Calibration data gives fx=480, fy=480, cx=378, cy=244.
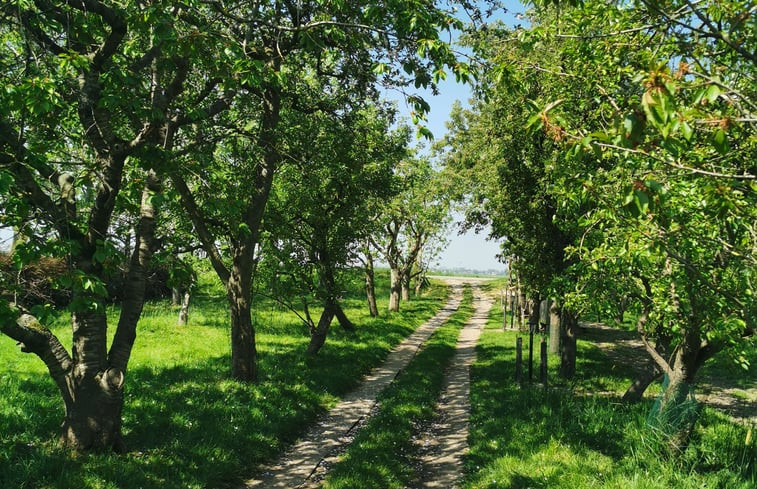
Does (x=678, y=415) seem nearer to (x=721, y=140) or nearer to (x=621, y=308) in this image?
(x=621, y=308)

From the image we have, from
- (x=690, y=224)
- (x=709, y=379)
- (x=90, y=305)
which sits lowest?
(x=709, y=379)

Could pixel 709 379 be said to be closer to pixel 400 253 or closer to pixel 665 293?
pixel 665 293

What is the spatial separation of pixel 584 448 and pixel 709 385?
12.3m

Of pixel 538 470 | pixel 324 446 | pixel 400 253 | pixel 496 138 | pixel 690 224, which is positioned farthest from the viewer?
pixel 400 253

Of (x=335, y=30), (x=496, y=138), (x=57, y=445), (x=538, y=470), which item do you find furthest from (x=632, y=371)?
(x=57, y=445)

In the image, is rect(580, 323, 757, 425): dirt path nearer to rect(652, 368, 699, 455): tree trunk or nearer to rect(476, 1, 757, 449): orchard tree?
rect(652, 368, 699, 455): tree trunk

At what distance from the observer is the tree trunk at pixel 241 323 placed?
12.7 m

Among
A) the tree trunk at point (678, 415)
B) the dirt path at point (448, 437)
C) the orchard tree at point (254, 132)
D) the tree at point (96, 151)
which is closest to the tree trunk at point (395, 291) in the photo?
the dirt path at point (448, 437)

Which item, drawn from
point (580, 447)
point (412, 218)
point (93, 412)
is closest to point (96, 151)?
point (93, 412)

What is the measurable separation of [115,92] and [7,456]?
5.54 metres

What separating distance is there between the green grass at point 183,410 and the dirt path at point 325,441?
0.33m

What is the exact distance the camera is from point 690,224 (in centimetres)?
649

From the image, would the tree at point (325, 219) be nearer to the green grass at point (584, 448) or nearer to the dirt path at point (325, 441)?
the dirt path at point (325, 441)

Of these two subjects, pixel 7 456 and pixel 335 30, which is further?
pixel 335 30
